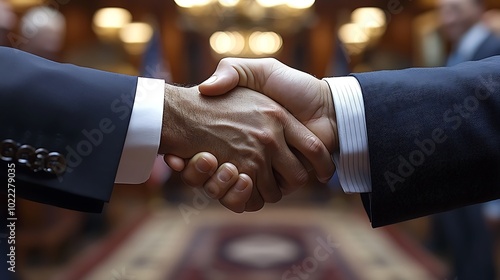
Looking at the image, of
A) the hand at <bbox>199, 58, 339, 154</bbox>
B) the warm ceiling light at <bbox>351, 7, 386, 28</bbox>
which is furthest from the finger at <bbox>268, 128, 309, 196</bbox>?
the warm ceiling light at <bbox>351, 7, 386, 28</bbox>

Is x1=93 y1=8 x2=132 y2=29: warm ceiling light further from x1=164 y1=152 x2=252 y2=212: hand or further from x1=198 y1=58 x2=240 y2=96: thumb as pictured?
x1=164 y1=152 x2=252 y2=212: hand

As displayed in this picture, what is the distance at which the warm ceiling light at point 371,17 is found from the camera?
28.5 feet

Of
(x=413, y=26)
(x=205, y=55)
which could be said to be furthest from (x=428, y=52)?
(x=205, y=55)

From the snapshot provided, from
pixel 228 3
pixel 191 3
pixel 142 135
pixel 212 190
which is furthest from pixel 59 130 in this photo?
pixel 228 3

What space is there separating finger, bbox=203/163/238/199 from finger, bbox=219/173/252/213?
0.01m

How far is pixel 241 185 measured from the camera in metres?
1.67

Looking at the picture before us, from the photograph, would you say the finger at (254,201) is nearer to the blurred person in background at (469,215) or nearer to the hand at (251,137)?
the hand at (251,137)

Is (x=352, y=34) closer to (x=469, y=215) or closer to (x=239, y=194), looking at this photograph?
(x=469, y=215)

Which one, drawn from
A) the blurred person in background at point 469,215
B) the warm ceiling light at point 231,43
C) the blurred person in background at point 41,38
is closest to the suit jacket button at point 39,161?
the blurred person in background at point 41,38

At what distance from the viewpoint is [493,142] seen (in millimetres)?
1372

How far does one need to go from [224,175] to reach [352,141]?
38 centimetres

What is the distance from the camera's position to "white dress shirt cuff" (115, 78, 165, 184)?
146 centimetres

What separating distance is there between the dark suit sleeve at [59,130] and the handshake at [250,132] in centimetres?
25

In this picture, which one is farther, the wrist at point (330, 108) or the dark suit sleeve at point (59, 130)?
the wrist at point (330, 108)
